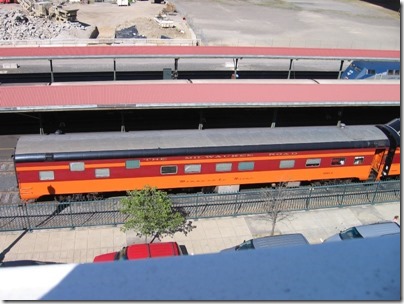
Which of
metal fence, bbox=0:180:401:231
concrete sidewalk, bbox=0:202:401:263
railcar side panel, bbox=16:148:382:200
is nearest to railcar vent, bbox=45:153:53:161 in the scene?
railcar side panel, bbox=16:148:382:200

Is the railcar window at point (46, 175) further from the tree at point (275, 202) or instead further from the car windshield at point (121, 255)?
the tree at point (275, 202)

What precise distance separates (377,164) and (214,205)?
31.0 feet

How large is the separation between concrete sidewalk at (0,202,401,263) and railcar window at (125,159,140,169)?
2.87 meters

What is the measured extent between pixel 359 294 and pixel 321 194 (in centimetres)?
1906

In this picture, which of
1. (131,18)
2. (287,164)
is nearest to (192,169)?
(287,164)

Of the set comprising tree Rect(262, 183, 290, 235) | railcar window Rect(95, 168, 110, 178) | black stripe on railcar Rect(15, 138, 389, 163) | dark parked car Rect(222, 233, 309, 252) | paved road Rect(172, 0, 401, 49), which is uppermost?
black stripe on railcar Rect(15, 138, 389, 163)

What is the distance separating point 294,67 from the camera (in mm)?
45250

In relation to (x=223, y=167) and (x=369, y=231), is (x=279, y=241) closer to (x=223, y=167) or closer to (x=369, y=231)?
(x=369, y=231)

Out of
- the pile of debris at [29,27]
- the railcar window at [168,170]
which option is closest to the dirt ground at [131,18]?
the pile of debris at [29,27]

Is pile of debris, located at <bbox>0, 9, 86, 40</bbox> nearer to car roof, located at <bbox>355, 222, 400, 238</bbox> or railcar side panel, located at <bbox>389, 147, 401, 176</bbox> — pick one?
railcar side panel, located at <bbox>389, 147, 401, 176</bbox>

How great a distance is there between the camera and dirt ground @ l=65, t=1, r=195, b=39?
5566 cm

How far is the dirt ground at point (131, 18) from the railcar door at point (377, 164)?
35909 mm

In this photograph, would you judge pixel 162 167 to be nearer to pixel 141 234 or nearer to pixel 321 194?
Result: pixel 141 234

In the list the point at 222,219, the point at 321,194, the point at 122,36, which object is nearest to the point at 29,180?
the point at 222,219
